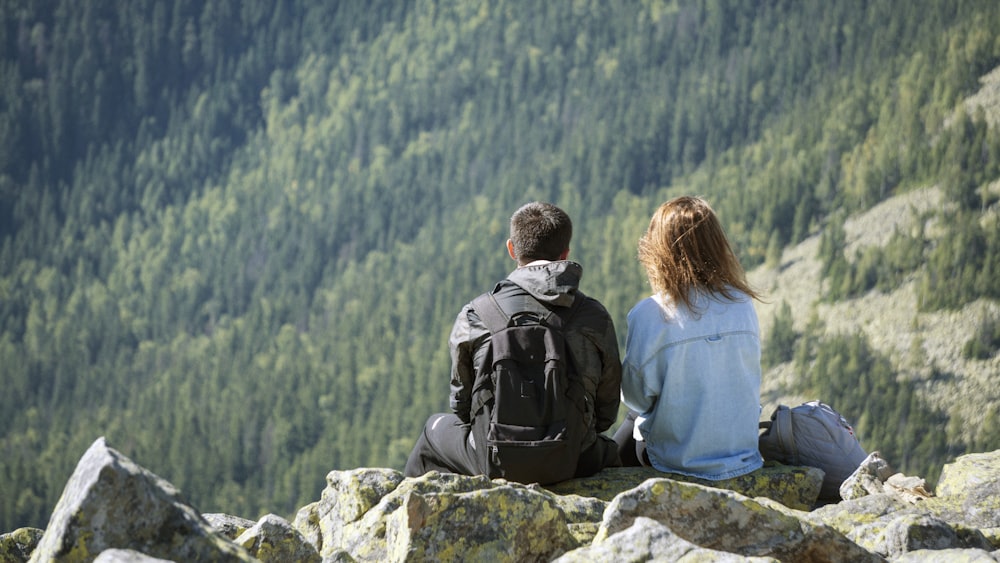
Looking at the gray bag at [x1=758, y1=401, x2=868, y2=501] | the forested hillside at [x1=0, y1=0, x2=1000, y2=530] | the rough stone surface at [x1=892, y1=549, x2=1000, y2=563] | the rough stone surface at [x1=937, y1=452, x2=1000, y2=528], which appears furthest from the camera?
the forested hillside at [x1=0, y1=0, x2=1000, y2=530]

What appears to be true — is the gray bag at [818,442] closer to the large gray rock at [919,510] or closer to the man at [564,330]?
the large gray rock at [919,510]

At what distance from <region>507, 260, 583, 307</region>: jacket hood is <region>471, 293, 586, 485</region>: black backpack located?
86 mm

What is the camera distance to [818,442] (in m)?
6.71

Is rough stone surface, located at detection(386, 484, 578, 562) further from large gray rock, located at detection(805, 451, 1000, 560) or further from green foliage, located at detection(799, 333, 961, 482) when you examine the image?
green foliage, located at detection(799, 333, 961, 482)

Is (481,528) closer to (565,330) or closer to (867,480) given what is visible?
(565,330)

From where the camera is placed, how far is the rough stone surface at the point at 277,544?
4.61 m

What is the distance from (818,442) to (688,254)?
147 cm

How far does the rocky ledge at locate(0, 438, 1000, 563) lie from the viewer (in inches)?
140

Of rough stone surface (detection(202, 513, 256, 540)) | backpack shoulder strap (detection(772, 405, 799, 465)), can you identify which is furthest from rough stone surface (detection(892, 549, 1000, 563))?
rough stone surface (detection(202, 513, 256, 540))

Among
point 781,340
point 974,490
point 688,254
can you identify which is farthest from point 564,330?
point 781,340

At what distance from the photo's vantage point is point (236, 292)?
13900 cm

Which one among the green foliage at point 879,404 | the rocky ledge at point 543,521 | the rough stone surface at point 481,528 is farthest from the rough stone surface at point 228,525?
the green foliage at point 879,404

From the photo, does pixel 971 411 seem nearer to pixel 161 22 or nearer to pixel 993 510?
pixel 993 510

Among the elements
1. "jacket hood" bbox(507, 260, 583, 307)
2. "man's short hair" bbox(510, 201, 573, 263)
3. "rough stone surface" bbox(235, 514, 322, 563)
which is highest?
"man's short hair" bbox(510, 201, 573, 263)
